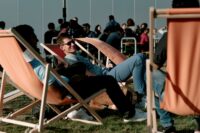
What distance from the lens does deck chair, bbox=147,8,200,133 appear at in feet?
12.2

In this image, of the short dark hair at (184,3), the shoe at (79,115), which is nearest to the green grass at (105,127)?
the shoe at (79,115)

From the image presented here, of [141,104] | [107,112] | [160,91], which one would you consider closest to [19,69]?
[160,91]

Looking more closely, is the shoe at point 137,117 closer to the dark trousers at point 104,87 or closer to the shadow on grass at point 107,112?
the dark trousers at point 104,87

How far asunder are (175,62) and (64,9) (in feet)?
46.4

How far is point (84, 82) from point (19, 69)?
2.14 ft

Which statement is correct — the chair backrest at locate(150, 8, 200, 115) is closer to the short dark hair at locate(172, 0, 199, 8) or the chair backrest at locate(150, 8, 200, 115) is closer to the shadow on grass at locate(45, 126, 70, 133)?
the short dark hair at locate(172, 0, 199, 8)

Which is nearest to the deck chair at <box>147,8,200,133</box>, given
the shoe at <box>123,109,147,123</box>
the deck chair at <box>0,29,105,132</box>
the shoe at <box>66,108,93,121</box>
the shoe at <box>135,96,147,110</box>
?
the deck chair at <box>0,29,105,132</box>

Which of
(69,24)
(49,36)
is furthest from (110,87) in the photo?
(69,24)

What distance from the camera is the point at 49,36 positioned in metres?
13.5

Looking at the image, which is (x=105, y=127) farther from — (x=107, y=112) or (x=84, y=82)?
(x=107, y=112)

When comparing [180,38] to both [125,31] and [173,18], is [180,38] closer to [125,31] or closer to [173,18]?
[173,18]

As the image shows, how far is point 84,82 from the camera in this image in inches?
209

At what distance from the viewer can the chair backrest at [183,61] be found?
3721 millimetres

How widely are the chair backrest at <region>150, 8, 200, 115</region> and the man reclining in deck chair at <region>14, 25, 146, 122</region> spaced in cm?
142
